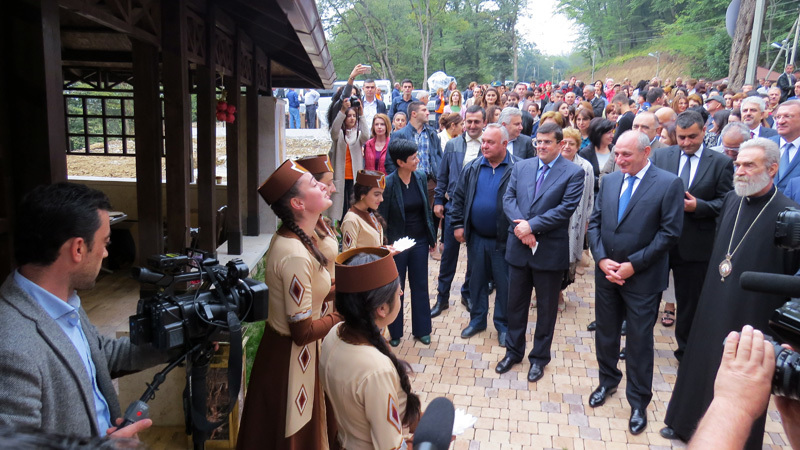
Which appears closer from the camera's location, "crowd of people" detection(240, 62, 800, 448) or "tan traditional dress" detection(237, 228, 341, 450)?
"tan traditional dress" detection(237, 228, 341, 450)

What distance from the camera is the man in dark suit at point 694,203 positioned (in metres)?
5.02

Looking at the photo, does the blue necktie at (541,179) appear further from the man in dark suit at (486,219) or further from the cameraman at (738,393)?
the cameraman at (738,393)

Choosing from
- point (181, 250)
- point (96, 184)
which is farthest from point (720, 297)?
point (96, 184)

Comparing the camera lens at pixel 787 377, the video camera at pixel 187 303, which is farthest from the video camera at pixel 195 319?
the camera lens at pixel 787 377

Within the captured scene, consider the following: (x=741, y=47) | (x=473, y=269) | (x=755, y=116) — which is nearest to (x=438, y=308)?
(x=473, y=269)

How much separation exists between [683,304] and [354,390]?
13.5 feet

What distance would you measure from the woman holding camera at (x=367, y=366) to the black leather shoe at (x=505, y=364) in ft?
9.63

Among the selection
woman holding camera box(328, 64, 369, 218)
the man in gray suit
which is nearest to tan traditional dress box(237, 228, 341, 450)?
woman holding camera box(328, 64, 369, 218)

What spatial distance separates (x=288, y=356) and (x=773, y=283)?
88.2 inches

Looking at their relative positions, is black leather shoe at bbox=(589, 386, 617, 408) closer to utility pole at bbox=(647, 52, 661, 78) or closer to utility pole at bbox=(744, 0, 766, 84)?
utility pole at bbox=(744, 0, 766, 84)

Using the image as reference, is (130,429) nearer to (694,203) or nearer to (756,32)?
(694,203)

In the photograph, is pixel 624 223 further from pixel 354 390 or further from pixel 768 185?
pixel 354 390

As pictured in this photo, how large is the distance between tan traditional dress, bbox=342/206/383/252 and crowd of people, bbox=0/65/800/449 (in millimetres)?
16

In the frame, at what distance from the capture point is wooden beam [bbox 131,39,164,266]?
4805 millimetres
